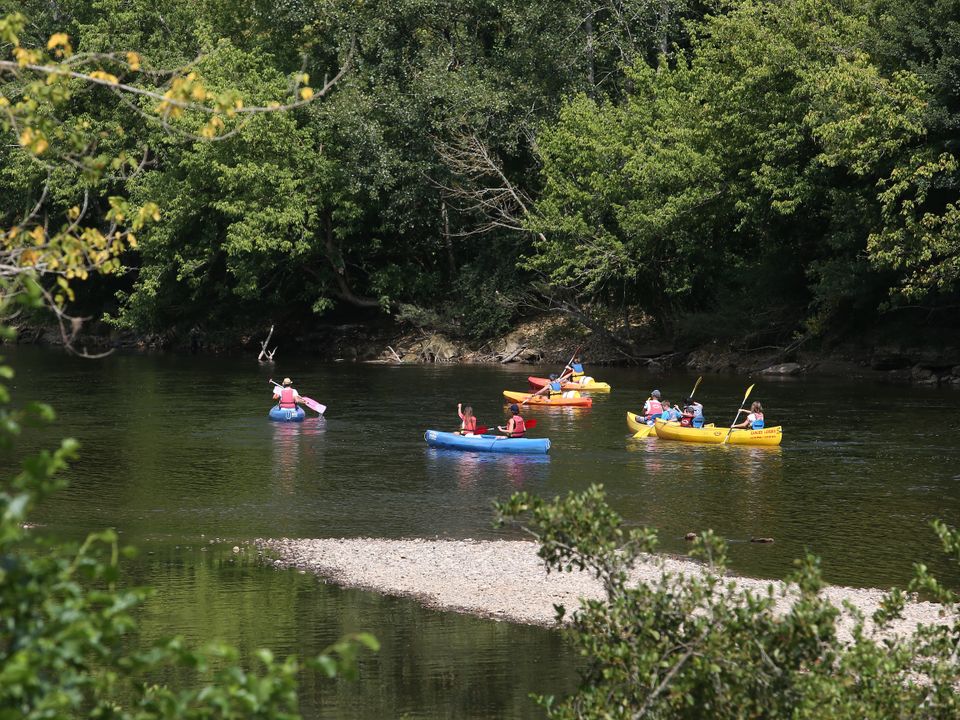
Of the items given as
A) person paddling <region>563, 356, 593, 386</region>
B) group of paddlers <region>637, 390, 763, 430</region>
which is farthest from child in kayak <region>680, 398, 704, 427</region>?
person paddling <region>563, 356, 593, 386</region>

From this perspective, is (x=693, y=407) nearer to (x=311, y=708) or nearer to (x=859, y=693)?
A: (x=311, y=708)

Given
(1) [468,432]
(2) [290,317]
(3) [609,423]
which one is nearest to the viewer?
(1) [468,432]

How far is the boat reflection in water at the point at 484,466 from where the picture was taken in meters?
27.7

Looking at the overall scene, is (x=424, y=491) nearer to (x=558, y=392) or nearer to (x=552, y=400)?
(x=552, y=400)

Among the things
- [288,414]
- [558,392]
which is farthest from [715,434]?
[288,414]

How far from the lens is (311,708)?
1362 cm

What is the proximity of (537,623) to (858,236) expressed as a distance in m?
30.1

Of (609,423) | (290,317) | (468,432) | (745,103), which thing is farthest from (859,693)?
(290,317)

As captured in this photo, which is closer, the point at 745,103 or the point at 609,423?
the point at 609,423

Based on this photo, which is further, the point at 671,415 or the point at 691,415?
the point at 671,415

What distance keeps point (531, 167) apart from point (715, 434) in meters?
27.9

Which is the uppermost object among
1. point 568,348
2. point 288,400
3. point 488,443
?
point 568,348

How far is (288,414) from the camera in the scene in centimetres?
3653

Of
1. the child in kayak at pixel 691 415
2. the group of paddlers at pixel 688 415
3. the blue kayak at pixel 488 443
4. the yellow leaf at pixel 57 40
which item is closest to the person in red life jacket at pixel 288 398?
the blue kayak at pixel 488 443
